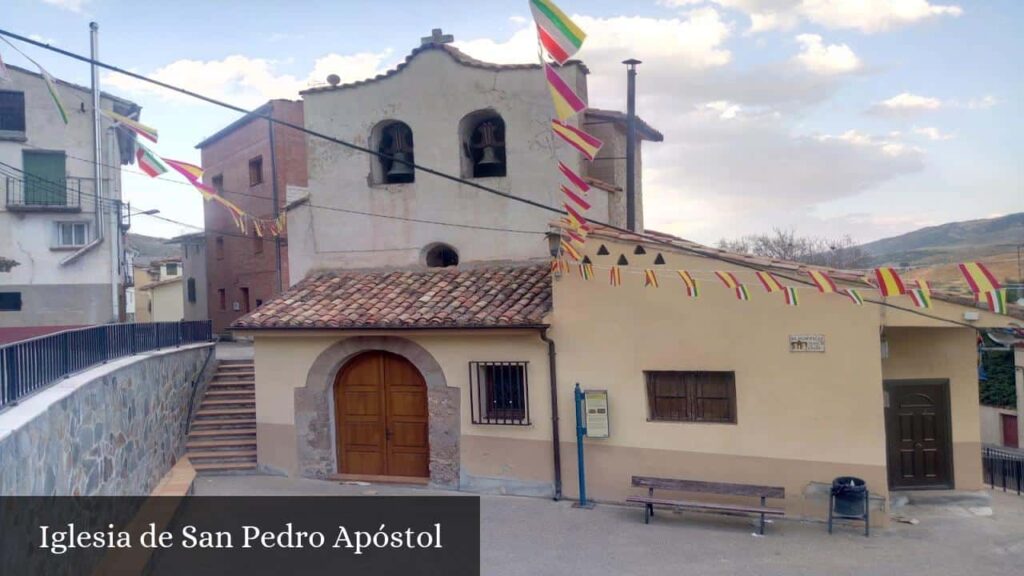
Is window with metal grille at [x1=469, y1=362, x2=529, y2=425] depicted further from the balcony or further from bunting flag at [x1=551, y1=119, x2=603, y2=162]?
the balcony

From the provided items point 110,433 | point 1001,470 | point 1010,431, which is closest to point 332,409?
point 110,433

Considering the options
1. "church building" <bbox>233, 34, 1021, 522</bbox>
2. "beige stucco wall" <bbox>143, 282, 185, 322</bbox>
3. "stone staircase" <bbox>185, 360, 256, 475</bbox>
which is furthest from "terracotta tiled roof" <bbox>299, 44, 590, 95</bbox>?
"beige stucco wall" <bbox>143, 282, 185, 322</bbox>

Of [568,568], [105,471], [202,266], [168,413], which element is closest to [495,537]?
[568,568]

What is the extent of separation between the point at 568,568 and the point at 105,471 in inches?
201

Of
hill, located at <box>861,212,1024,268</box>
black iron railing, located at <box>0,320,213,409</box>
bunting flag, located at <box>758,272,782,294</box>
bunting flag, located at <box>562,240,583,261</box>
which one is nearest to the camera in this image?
black iron railing, located at <box>0,320,213,409</box>

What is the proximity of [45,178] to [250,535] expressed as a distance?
1908 cm

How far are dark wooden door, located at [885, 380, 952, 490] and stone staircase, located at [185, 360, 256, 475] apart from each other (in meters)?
10.2

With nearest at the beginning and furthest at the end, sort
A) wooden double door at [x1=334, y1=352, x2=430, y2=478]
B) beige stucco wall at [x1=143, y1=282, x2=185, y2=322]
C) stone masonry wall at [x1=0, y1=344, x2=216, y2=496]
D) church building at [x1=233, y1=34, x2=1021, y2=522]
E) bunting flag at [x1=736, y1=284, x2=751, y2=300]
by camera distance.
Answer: stone masonry wall at [x1=0, y1=344, x2=216, y2=496], church building at [x1=233, y1=34, x2=1021, y2=522], bunting flag at [x1=736, y1=284, x2=751, y2=300], wooden double door at [x1=334, y1=352, x2=430, y2=478], beige stucco wall at [x1=143, y1=282, x2=185, y2=322]

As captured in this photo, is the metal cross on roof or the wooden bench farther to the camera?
the metal cross on roof

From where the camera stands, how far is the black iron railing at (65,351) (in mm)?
6098

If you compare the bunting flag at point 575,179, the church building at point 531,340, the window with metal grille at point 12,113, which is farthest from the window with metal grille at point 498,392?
the window with metal grille at point 12,113

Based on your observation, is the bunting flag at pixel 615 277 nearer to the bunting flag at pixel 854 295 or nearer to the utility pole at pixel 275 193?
the bunting flag at pixel 854 295

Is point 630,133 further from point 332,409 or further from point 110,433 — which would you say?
point 110,433

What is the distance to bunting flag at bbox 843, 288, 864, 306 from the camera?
909cm
